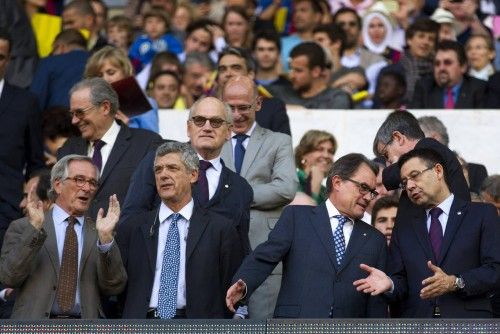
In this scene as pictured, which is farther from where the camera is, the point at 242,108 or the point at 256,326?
the point at 242,108

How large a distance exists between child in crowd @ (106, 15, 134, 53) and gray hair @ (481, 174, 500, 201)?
7488 mm

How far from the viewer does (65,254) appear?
12.1m

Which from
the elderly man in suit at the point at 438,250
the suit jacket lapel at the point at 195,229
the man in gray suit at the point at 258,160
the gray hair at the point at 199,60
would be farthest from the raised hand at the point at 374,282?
the gray hair at the point at 199,60

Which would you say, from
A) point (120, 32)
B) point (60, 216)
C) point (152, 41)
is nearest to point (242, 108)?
point (60, 216)

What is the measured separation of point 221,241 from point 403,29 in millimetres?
9229

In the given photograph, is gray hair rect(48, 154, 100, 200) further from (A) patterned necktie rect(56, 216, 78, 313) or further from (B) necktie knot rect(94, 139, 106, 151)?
(B) necktie knot rect(94, 139, 106, 151)

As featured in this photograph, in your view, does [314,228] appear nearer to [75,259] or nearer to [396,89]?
[75,259]

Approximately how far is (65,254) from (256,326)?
7.01 feet

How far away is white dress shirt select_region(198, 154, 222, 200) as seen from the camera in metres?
12.7

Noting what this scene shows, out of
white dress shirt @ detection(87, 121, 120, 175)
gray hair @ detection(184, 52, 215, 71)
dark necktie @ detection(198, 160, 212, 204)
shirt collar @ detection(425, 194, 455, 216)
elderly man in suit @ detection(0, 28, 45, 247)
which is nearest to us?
shirt collar @ detection(425, 194, 455, 216)

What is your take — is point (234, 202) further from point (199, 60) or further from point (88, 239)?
point (199, 60)

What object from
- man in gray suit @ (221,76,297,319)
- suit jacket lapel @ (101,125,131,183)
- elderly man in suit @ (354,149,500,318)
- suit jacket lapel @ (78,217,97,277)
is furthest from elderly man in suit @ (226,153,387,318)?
suit jacket lapel @ (101,125,131,183)

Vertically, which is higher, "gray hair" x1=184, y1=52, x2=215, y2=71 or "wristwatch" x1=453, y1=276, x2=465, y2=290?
"gray hair" x1=184, y1=52, x2=215, y2=71

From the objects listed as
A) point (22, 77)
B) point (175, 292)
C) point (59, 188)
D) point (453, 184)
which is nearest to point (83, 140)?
point (59, 188)
